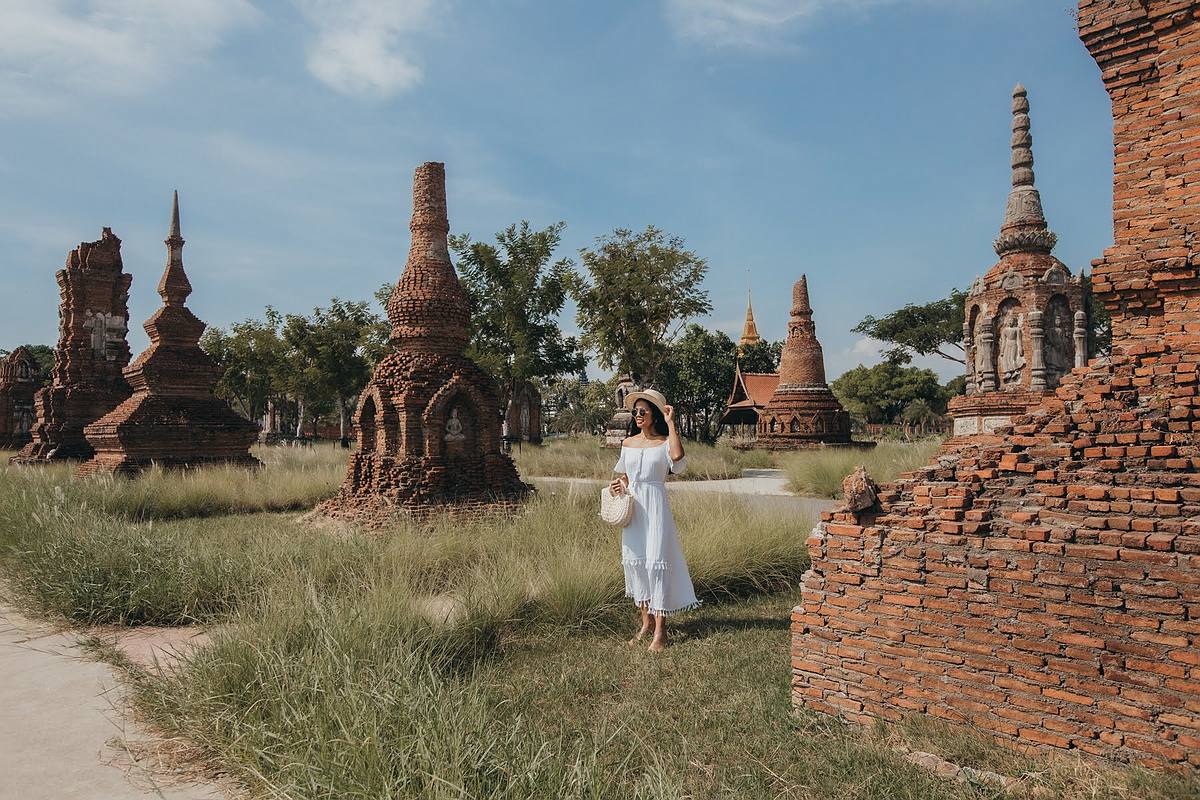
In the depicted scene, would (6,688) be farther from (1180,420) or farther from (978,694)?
(1180,420)

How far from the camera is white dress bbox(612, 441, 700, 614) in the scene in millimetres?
4973

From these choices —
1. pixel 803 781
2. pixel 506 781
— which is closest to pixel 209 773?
pixel 506 781

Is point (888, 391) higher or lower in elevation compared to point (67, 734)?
higher

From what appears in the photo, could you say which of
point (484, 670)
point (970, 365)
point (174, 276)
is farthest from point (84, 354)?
point (970, 365)

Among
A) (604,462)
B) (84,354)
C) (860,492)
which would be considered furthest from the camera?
(604,462)

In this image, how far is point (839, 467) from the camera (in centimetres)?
1512

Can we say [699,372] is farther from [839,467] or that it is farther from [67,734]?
[67,734]

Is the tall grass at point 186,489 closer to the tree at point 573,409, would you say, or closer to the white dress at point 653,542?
the white dress at point 653,542

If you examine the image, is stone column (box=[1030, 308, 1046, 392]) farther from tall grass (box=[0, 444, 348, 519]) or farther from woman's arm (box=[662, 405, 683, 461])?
tall grass (box=[0, 444, 348, 519])

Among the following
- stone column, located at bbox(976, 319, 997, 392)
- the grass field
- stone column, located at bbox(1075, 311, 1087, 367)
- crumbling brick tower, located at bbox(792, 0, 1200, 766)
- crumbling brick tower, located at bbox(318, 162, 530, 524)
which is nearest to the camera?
the grass field

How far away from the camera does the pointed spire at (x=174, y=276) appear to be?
15430 mm

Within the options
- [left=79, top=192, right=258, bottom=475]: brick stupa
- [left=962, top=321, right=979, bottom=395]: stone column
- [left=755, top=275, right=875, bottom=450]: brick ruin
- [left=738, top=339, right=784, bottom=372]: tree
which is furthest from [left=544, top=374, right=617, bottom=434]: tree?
[left=962, top=321, right=979, bottom=395]: stone column

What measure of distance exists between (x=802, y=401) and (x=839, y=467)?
1002 cm

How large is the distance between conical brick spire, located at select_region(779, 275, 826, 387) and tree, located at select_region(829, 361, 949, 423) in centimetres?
2526
